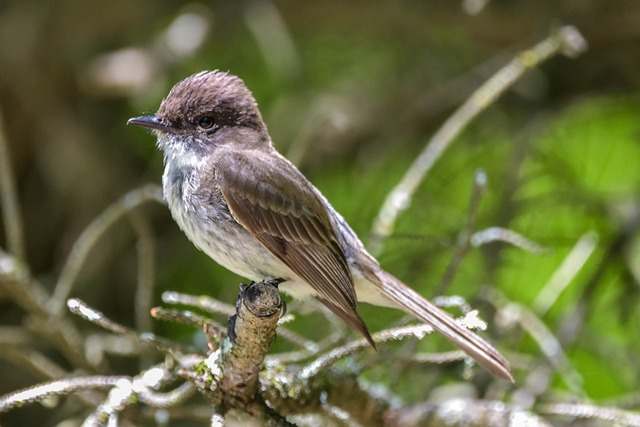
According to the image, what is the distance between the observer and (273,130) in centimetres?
514

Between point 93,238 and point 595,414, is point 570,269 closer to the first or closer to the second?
point 595,414

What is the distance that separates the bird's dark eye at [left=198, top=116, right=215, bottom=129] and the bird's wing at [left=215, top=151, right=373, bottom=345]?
0.59ft

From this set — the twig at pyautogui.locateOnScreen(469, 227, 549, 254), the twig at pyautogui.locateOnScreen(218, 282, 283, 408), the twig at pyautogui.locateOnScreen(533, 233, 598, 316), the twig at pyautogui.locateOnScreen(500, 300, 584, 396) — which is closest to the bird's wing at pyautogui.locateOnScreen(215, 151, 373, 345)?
the twig at pyautogui.locateOnScreen(469, 227, 549, 254)

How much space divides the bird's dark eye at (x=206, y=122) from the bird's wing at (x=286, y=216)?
18 centimetres

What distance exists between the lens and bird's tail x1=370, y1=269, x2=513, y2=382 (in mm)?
2766

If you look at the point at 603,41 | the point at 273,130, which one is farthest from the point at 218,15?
the point at 603,41

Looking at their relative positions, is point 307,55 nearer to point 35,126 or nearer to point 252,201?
point 35,126

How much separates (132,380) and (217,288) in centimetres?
237

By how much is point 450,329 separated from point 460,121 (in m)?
0.97

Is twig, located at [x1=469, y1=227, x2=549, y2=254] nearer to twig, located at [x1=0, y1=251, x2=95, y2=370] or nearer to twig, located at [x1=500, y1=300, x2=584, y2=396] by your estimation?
twig, located at [x1=500, y1=300, x2=584, y2=396]

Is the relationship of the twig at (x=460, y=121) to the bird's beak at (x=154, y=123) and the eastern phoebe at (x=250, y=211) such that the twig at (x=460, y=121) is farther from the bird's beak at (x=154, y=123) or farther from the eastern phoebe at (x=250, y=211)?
the bird's beak at (x=154, y=123)

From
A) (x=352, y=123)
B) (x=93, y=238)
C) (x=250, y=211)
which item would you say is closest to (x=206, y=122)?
(x=250, y=211)

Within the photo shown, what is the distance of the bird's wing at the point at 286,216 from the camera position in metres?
3.15

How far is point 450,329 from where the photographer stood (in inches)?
113
